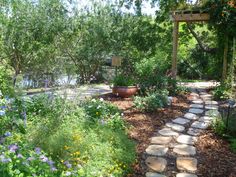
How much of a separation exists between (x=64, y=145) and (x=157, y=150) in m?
1.39

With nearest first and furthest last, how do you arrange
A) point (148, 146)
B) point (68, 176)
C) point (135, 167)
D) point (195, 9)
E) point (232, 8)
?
point (68, 176)
point (135, 167)
point (148, 146)
point (232, 8)
point (195, 9)

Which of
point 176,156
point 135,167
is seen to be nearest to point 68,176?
point 135,167

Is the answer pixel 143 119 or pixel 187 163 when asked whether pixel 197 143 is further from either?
pixel 143 119

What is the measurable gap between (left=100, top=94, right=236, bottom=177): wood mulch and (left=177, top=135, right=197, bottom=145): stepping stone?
8 centimetres

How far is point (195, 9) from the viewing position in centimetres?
843

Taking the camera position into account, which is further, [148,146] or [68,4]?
[68,4]

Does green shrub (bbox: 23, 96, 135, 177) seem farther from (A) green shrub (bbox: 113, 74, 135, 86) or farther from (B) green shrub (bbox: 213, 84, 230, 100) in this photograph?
(B) green shrub (bbox: 213, 84, 230, 100)

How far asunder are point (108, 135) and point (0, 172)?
1.79 metres

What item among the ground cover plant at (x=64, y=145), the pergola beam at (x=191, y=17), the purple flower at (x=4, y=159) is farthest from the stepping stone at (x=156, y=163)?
the pergola beam at (x=191, y=17)

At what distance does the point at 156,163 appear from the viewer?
347cm

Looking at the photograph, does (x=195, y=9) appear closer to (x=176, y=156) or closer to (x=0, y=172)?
(x=176, y=156)

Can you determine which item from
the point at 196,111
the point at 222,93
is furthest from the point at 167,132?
the point at 222,93

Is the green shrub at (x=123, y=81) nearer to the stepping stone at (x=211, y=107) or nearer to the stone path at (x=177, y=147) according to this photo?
the stone path at (x=177, y=147)

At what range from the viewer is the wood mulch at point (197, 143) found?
11.1 ft
